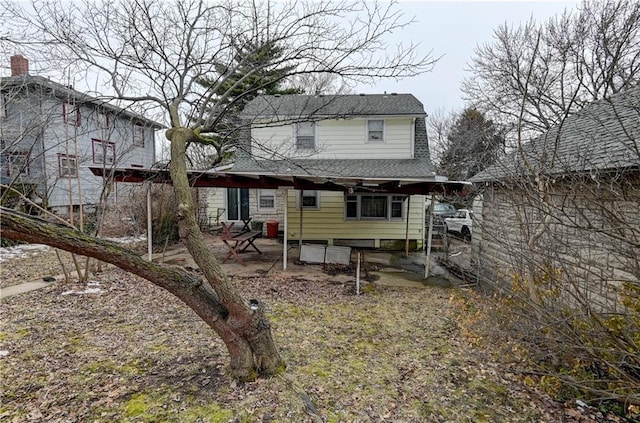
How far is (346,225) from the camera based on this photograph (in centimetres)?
1212

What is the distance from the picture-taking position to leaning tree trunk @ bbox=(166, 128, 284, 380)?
3393 mm

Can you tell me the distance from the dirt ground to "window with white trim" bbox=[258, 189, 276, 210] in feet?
25.3

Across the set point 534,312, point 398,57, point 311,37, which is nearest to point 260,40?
point 311,37

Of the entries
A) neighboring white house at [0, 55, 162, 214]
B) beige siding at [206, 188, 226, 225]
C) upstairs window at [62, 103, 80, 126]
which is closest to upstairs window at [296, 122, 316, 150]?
beige siding at [206, 188, 226, 225]

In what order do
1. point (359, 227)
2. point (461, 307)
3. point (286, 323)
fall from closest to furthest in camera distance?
point (286, 323) < point (461, 307) < point (359, 227)

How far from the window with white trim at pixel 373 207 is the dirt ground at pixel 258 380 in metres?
5.83

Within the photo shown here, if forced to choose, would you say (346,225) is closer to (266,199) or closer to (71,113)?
(266,199)

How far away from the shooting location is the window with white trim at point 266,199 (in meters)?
13.9

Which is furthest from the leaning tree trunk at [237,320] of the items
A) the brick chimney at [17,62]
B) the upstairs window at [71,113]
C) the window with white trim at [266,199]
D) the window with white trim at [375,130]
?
the window with white trim at [266,199]

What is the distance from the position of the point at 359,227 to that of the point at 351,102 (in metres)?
5.12

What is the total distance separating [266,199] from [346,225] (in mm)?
3844

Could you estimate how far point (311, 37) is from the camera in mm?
4906

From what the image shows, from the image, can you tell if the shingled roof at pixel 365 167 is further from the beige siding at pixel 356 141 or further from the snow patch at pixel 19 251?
the snow patch at pixel 19 251

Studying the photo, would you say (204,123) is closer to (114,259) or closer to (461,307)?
(114,259)
